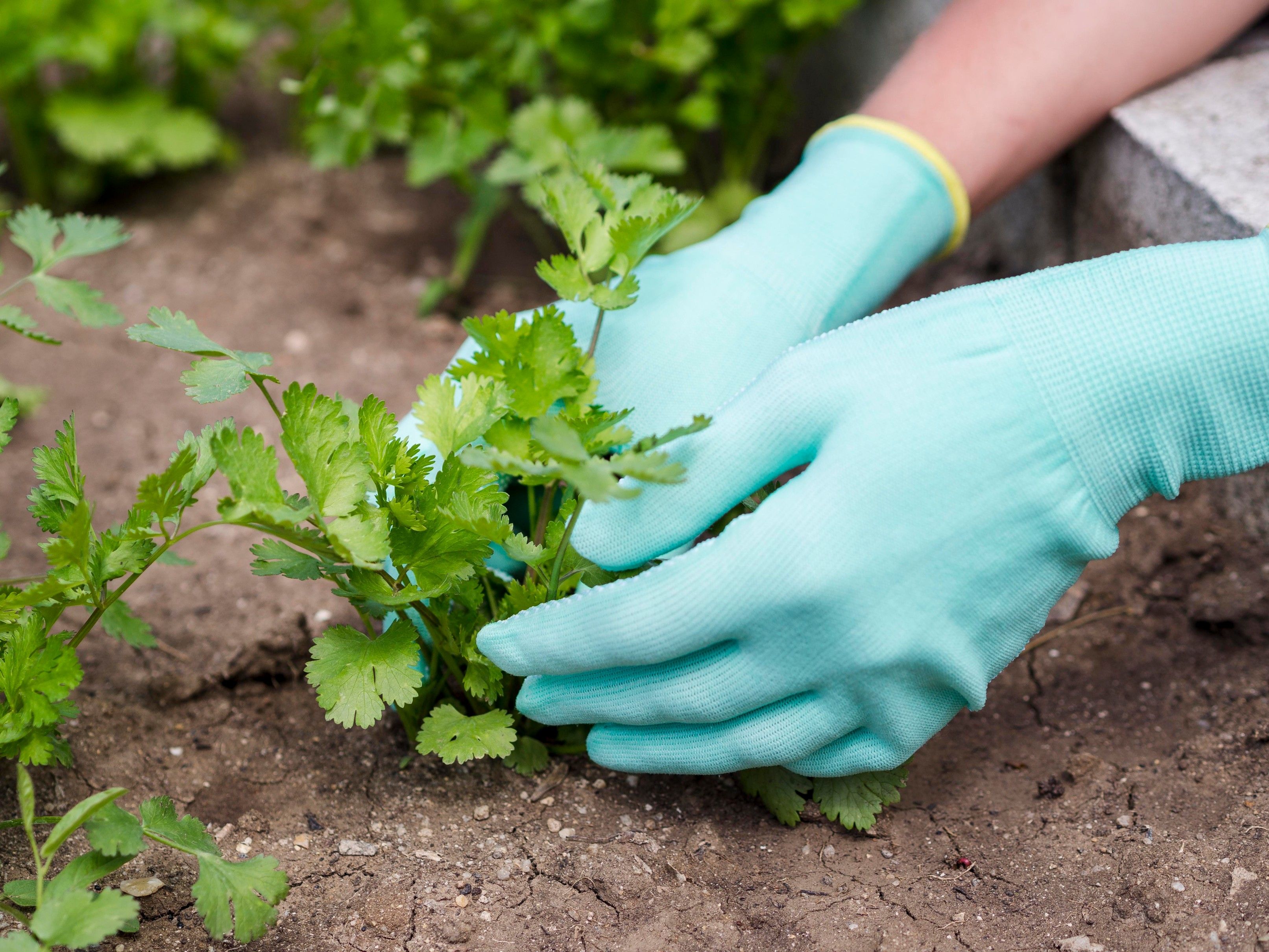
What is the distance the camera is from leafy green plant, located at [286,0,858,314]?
193 cm

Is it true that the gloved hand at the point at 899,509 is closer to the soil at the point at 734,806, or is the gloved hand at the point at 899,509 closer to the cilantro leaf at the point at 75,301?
the soil at the point at 734,806

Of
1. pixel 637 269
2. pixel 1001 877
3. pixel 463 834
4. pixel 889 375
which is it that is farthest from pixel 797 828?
pixel 637 269

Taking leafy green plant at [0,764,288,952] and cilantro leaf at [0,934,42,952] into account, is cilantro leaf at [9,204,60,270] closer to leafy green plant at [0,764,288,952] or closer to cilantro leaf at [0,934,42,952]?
leafy green plant at [0,764,288,952]

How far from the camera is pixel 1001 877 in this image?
46.1 inches

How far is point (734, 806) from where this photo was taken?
4.21 ft

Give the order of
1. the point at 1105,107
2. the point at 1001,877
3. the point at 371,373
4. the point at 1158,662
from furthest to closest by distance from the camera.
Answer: the point at 371,373
the point at 1105,107
the point at 1158,662
the point at 1001,877

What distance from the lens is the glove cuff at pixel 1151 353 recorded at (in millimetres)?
1143

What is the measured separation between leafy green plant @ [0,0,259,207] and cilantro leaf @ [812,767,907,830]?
214cm

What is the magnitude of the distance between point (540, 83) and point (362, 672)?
1.53 m

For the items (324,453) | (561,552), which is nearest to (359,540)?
(324,453)

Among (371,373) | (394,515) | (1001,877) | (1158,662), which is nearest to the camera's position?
(394,515)

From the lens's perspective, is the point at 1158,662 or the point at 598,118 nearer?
the point at 1158,662

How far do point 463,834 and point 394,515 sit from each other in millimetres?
422

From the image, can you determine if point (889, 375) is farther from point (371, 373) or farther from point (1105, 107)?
point (371, 373)
